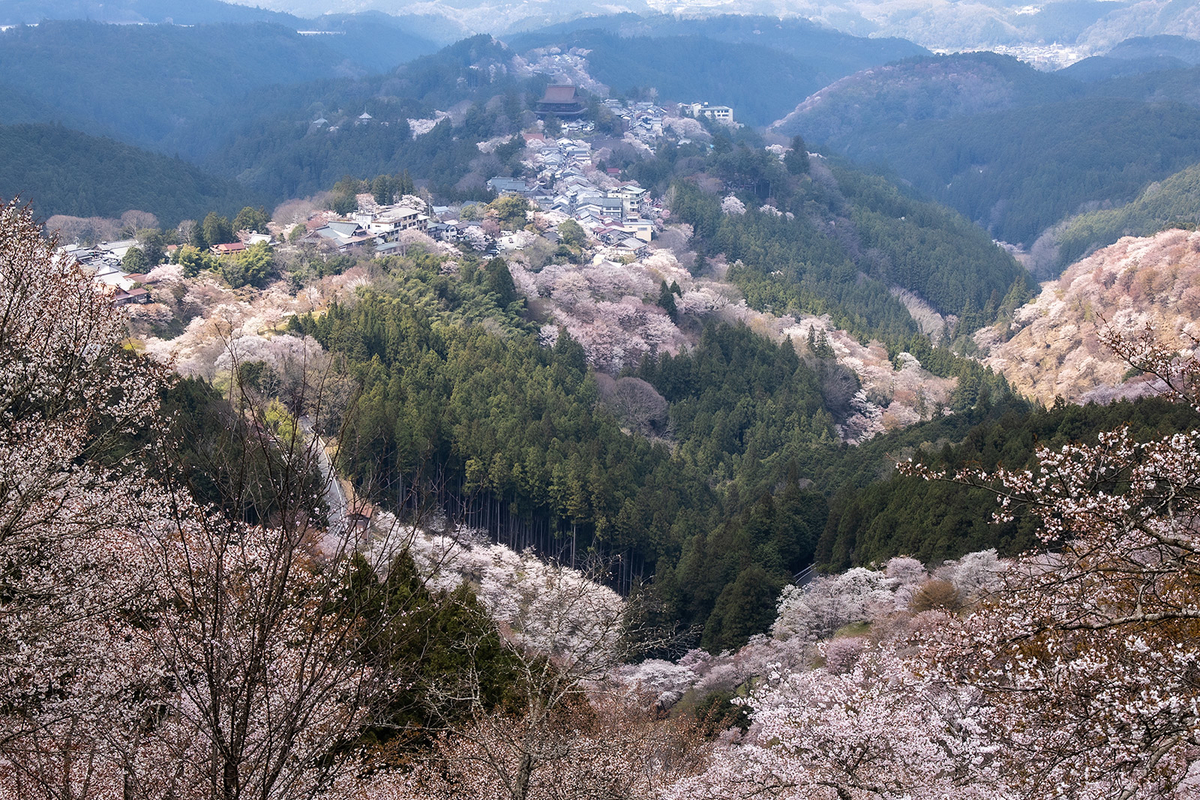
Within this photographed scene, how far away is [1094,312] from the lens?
184 feet

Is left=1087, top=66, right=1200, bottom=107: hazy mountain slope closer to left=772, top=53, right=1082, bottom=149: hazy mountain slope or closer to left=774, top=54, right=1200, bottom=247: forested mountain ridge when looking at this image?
left=774, top=54, right=1200, bottom=247: forested mountain ridge

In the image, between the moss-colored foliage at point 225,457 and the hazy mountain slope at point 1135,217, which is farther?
the hazy mountain slope at point 1135,217

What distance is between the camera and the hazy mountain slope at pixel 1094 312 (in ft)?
192

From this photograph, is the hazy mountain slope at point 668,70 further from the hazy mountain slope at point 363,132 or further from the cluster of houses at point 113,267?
the cluster of houses at point 113,267

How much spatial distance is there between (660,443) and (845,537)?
51.6 feet

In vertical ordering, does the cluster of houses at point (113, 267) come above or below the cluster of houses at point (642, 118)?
above

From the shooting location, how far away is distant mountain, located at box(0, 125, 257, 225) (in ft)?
249

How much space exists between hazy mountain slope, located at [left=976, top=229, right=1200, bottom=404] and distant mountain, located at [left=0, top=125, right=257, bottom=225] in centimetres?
6448

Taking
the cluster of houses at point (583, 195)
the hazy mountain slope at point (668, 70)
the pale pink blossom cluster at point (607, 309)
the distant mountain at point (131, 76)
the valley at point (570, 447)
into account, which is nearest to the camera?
the valley at point (570, 447)

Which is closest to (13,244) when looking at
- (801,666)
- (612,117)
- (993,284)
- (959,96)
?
(801,666)

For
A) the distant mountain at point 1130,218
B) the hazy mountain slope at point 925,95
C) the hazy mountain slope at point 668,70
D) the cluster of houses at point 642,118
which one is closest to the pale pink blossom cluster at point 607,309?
the cluster of houses at point 642,118

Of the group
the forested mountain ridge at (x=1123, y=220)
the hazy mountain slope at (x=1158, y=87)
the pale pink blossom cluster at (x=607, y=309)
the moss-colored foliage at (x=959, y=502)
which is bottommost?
the forested mountain ridge at (x=1123, y=220)

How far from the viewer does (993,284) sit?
3428 inches

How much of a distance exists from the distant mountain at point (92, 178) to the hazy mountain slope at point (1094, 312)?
2539 inches
